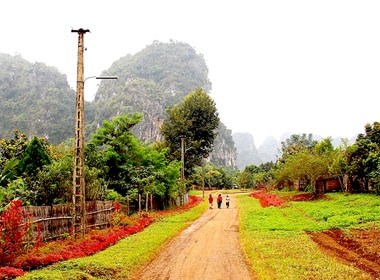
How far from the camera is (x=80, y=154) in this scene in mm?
16078

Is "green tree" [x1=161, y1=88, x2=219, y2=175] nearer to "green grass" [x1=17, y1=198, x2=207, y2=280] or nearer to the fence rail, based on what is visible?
the fence rail

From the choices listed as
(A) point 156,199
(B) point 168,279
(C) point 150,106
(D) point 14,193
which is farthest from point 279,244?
(C) point 150,106

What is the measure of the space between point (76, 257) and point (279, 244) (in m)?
7.87

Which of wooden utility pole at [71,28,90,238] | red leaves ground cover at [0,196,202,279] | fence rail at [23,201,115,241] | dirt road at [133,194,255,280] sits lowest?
dirt road at [133,194,255,280]

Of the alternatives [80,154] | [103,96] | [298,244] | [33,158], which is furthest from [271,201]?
[103,96]

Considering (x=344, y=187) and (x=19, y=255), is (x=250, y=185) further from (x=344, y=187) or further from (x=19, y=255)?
(x=19, y=255)

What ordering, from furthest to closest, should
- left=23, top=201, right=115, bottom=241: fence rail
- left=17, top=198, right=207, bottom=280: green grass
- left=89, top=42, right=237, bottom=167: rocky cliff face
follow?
left=89, top=42, right=237, bottom=167: rocky cliff face, left=23, top=201, right=115, bottom=241: fence rail, left=17, top=198, right=207, bottom=280: green grass

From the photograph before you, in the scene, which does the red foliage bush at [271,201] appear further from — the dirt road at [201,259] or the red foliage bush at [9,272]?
the red foliage bush at [9,272]

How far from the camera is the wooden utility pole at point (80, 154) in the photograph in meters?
15.9

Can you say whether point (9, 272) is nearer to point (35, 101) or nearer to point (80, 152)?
point (80, 152)

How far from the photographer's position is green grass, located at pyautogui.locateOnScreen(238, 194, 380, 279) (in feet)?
36.3

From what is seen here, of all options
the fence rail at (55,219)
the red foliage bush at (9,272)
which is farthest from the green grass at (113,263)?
the fence rail at (55,219)

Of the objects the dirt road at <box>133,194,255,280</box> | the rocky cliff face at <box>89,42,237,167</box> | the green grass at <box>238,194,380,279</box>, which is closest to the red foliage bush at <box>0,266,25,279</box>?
the dirt road at <box>133,194,255,280</box>

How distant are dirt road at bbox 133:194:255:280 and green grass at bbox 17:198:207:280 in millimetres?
432
